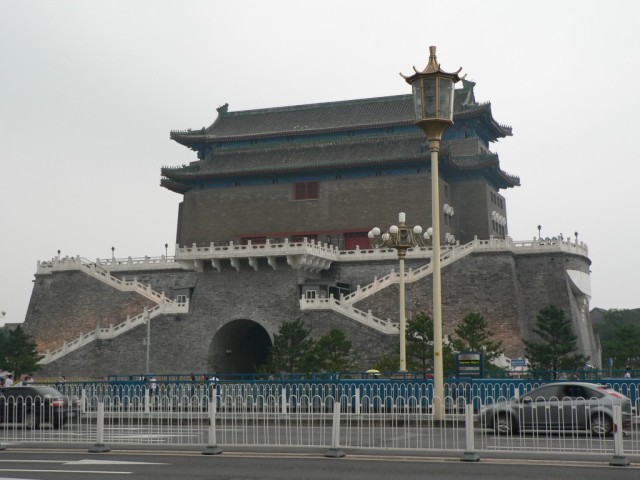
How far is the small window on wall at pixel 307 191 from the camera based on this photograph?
187 ft

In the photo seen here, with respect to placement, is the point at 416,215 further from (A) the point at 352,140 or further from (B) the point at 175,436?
(B) the point at 175,436

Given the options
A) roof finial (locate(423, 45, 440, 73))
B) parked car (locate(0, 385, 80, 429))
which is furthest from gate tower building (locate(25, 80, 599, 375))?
roof finial (locate(423, 45, 440, 73))

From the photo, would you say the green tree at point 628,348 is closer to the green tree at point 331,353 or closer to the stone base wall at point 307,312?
the stone base wall at point 307,312

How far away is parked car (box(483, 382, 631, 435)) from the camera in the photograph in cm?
1745

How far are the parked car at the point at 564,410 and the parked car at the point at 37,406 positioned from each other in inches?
376

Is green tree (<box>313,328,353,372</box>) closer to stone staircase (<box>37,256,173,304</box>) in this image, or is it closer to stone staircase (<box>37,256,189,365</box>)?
stone staircase (<box>37,256,189,365</box>)

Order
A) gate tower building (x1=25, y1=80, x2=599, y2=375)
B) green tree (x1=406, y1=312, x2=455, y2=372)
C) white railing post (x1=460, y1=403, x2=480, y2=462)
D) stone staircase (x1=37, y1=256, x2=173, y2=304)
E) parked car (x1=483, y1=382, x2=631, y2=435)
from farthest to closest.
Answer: stone staircase (x1=37, y1=256, x2=173, y2=304) → gate tower building (x1=25, y1=80, x2=599, y2=375) → green tree (x1=406, y1=312, x2=455, y2=372) → parked car (x1=483, y1=382, x2=631, y2=435) → white railing post (x1=460, y1=403, x2=480, y2=462)

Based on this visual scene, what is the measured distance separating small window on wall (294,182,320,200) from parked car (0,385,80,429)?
35.0 metres

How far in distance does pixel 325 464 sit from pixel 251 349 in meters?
40.1

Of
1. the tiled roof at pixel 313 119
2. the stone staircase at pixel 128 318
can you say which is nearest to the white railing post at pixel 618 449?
the stone staircase at pixel 128 318

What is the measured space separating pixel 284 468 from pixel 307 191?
44.8 metres

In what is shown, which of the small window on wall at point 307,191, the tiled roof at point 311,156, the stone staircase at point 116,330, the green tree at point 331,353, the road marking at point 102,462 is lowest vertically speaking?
the road marking at point 102,462

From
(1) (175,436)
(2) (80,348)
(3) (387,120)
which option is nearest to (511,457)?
(1) (175,436)

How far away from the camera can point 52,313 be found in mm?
56000
